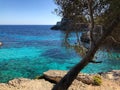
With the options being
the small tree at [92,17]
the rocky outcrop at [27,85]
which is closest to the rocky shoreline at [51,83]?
the rocky outcrop at [27,85]

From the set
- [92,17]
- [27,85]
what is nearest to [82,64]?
[92,17]

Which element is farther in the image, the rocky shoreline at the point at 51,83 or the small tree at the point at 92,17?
the rocky shoreline at the point at 51,83

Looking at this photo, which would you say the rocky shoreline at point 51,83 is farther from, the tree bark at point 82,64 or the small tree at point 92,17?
the small tree at point 92,17

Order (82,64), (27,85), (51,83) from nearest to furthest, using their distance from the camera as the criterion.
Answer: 1. (82,64)
2. (27,85)
3. (51,83)

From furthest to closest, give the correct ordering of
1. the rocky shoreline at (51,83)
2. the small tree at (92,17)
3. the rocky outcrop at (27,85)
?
the rocky shoreline at (51,83) → the rocky outcrop at (27,85) → the small tree at (92,17)

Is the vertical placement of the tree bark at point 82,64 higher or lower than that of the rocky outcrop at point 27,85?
higher

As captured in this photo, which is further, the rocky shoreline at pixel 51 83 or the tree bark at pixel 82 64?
the rocky shoreline at pixel 51 83

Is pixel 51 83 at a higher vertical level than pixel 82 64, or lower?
lower

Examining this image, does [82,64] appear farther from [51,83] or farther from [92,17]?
[51,83]

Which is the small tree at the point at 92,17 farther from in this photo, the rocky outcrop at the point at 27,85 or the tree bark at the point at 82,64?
the rocky outcrop at the point at 27,85

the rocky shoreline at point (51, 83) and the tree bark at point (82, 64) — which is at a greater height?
the tree bark at point (82, 64)

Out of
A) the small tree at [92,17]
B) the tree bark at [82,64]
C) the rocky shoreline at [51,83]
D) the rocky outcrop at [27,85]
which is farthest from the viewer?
the rocky shoreline at [51,83]

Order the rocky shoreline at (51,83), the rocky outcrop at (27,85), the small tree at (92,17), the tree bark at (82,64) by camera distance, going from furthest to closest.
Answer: the rocky shoreline at (51,83) < the rocky outcrop at (27,85) < the tree bark at (82,64) < the small tree at (92,17)

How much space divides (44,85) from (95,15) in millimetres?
7588
